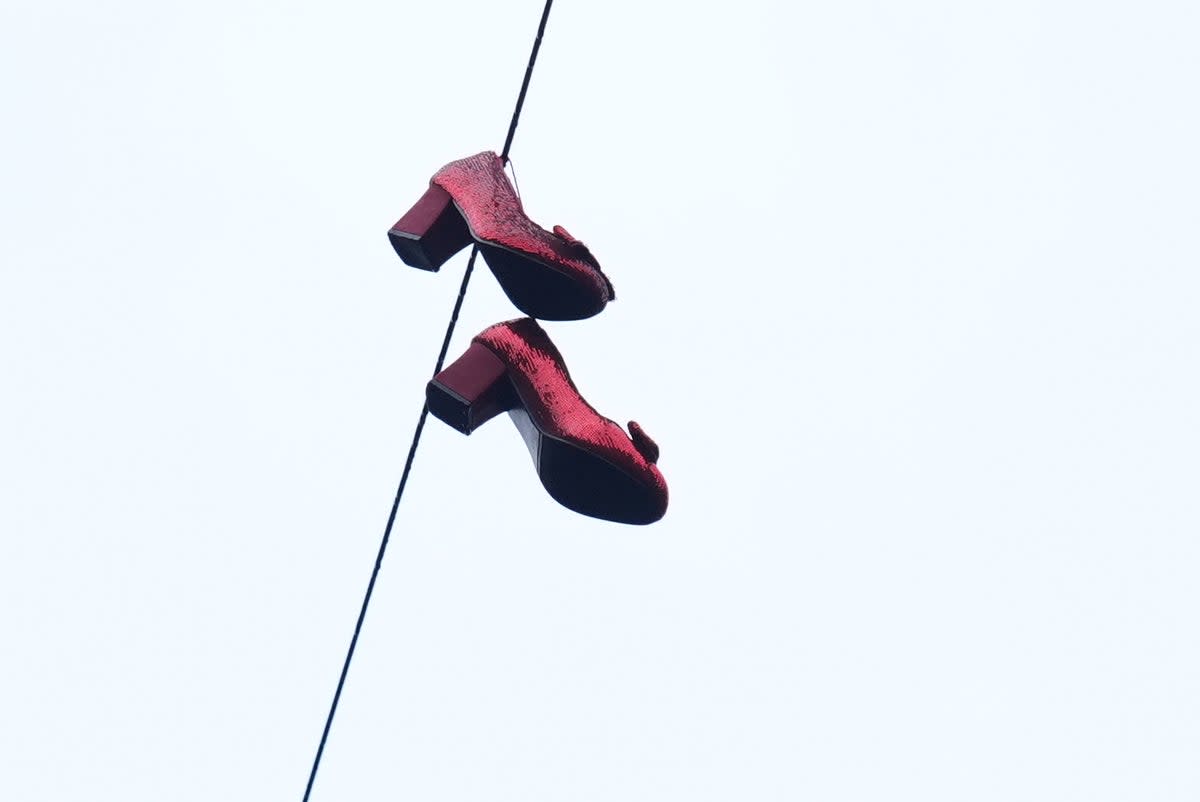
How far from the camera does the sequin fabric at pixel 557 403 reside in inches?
238

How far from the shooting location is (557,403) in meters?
6.17

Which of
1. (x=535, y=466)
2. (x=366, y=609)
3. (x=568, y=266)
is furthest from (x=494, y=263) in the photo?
(x=366, y=609)

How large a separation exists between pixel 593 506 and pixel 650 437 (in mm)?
356

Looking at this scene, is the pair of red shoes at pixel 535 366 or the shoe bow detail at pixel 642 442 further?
the shoe bow detail at pixel 642 442

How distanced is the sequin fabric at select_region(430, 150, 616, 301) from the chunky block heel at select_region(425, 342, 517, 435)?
482 millimetres

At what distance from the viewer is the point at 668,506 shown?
6355 millimetres

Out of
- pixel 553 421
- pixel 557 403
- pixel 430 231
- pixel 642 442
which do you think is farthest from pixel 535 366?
pixel 430 231

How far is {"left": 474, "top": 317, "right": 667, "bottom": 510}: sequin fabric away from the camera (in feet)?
19.9

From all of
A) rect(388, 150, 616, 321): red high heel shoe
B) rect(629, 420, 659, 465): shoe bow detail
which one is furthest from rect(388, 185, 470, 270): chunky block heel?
rect(629, 420, 659, 465): shoe bow detail

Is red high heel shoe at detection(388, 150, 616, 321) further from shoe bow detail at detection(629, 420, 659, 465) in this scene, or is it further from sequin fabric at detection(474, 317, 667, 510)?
shoe bow detail at detection(629, 420, 659, 465)

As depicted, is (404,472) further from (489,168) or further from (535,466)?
(489,168)

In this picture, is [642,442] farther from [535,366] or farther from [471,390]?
[471,390]

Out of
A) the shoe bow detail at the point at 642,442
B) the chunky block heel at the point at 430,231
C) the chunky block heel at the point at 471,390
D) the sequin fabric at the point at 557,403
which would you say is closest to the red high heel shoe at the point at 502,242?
the chunky block heel at the point at 430,231

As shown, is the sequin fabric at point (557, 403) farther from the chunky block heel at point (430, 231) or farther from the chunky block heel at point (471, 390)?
the chunky block heel at point (430, 231)
